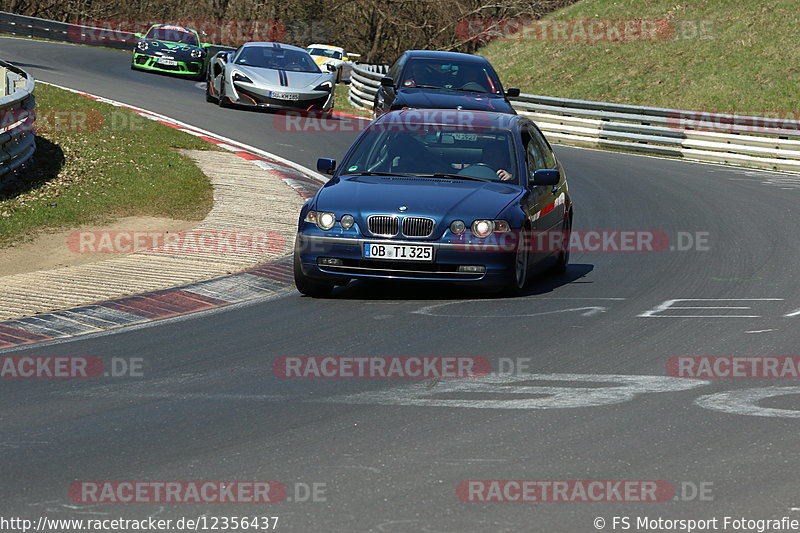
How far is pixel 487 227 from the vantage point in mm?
10422

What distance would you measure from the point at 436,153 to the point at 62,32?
4053 centimetres

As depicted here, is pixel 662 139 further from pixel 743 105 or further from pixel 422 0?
pixel 422 0

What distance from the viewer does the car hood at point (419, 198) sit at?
10.4 meters

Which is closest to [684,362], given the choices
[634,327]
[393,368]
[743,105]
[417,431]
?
[634,327]

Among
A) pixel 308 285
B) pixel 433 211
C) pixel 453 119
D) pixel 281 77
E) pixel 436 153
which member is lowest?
pixel 308 285

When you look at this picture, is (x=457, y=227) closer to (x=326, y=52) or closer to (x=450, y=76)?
(x=450, y=76)

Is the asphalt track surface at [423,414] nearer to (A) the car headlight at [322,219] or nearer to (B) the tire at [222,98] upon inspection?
(A) the car headlight at [322,219]

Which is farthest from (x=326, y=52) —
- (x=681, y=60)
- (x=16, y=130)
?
(x=16, y=130)

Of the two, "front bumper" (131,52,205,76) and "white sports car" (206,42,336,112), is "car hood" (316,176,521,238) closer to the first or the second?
"white sports car" (206,42,336,112)

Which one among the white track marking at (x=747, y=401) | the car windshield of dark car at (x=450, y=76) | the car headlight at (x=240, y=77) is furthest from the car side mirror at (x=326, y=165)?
the car headlight at (x=240, y=77)

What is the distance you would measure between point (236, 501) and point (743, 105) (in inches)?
1347

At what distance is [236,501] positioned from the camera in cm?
531

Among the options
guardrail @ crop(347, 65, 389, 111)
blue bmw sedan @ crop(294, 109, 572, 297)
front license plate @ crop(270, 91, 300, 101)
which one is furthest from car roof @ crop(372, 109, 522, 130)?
guardrail @ crop(347, 65, 389, 111)

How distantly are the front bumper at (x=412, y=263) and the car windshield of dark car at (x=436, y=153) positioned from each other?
3.81 ft
